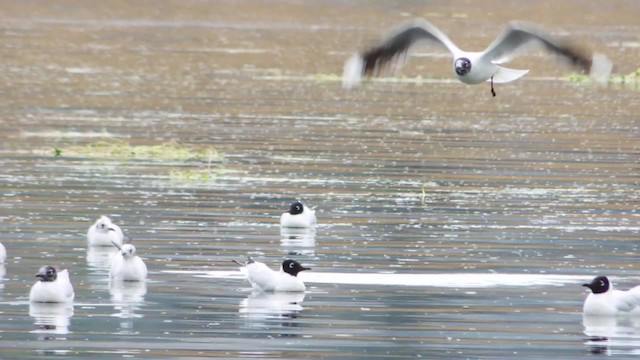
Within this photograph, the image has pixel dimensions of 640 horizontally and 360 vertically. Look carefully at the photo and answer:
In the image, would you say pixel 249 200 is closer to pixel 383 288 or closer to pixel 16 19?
pixel 383 288

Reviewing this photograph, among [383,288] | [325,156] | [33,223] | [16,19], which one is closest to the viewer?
[383,288]

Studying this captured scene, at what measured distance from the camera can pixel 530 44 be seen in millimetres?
21078

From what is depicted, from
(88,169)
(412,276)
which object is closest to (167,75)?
(88,169)

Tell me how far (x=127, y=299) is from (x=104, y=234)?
10.8 ft

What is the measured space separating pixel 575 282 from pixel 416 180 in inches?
389

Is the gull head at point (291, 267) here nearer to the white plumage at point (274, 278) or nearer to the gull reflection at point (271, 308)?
the white plumage at point (274, 278)

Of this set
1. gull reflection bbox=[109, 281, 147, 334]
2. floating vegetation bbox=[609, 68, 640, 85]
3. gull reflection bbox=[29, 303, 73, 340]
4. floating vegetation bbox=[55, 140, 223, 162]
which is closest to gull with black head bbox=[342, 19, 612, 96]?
gull reflection bbox=[109, 281, 147, 334]

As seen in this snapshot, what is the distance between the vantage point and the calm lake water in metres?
16.2

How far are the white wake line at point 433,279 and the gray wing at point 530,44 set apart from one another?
217cm

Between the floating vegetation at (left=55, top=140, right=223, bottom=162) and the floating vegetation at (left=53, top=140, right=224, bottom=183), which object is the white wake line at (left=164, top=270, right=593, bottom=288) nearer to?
the floating vegetation at (left=53, top=140, right=224, bottom=183)

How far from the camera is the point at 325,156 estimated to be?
105 ft

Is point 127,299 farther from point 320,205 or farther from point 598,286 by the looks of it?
point 320,205

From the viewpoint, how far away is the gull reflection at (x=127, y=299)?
16.5 metres

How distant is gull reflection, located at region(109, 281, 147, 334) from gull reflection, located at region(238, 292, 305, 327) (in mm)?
962
